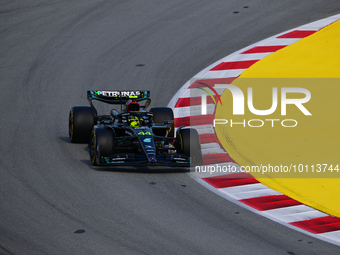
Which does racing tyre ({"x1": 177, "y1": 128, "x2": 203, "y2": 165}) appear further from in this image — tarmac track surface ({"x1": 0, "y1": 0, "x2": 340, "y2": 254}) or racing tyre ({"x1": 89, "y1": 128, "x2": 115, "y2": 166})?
racing tyre ({"x1": 89, "y1": 128, "x2": 115, "y2": 166})

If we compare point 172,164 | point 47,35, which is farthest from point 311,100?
point 47,35

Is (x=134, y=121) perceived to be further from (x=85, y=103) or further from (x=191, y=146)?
(x=85, y=103)

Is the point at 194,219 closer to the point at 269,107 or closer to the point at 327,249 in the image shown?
the point at 327,249

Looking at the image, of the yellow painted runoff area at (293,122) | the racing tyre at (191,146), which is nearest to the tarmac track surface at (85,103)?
the racing tyre at (191,146)

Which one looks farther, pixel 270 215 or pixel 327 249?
pixel 270 215

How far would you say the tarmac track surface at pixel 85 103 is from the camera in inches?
318

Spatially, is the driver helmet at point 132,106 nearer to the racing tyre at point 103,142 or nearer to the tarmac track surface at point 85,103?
the racing tyre at point 103,142

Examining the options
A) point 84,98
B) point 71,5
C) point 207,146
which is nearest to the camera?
point 207,146

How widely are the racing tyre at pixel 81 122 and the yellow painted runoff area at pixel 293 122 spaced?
3.17m

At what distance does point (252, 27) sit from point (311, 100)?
6.14 metres

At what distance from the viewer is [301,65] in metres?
17.1

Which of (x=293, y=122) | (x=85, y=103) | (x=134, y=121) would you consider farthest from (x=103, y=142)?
(x=293, y=122)

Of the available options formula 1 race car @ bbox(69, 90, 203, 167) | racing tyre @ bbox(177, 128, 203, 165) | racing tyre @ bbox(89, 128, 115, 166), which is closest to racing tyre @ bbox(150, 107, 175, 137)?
→ formula 1 race car @ bbox(69, 90, 203, 167)

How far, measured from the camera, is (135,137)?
36.1ft
